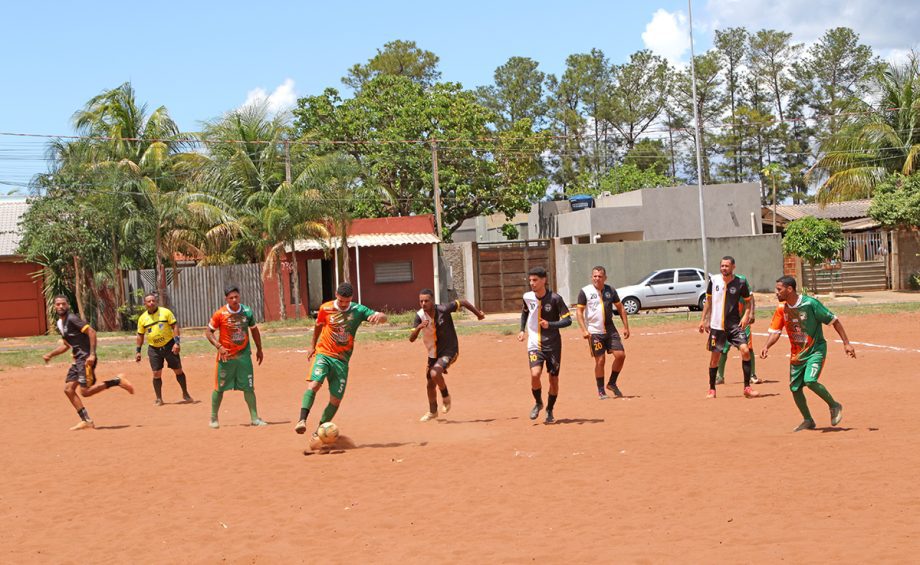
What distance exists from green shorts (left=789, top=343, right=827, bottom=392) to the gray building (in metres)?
29.0

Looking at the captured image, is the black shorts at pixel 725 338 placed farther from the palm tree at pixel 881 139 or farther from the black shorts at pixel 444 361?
the palm tree at pixel 881 139

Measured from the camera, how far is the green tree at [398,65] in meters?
54.8

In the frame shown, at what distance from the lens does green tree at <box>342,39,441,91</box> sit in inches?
2159

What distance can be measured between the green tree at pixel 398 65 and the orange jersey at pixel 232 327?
43.2 meters

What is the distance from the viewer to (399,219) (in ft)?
119

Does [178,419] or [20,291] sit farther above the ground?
[20,291]

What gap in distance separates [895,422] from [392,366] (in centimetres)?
1114

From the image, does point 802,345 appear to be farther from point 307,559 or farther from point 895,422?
point 307,559

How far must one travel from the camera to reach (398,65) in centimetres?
5575

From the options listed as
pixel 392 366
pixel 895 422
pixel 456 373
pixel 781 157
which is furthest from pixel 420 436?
pixel 781 157

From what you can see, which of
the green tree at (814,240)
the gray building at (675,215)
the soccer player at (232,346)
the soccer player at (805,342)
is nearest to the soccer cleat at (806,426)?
the soccer player at (805,342)

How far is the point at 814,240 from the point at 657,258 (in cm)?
523

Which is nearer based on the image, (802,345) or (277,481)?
(277,481)

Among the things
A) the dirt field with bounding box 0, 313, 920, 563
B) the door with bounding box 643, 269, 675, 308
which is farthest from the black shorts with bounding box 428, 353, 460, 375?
the door with bounding box 643, 269, 675, 308
